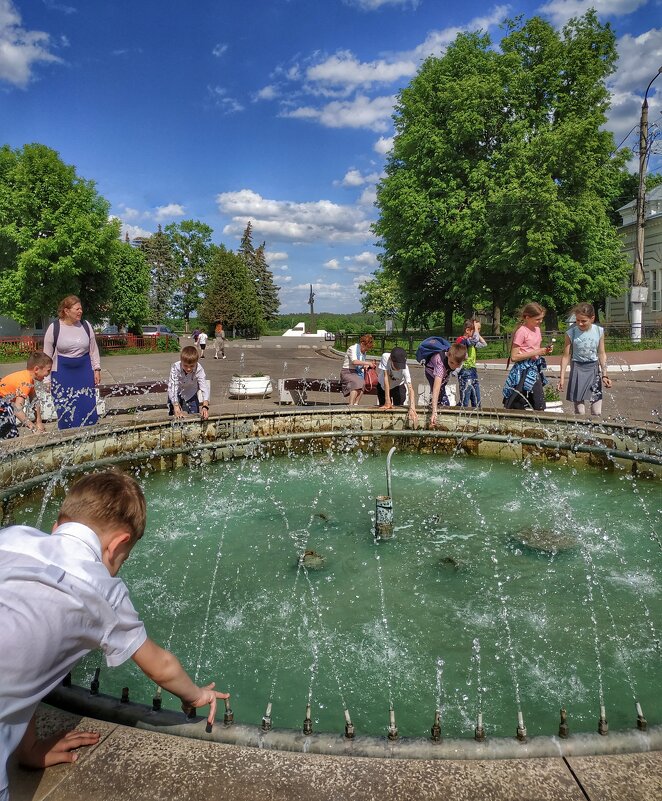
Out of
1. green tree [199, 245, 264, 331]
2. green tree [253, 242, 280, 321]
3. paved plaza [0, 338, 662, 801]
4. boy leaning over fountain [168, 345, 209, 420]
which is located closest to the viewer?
paved plaza [0, 338, 662, 801]

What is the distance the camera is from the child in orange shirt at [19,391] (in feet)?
23.0

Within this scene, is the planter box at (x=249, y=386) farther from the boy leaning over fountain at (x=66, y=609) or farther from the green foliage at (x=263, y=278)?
the green foliage at (x=263, y=278)

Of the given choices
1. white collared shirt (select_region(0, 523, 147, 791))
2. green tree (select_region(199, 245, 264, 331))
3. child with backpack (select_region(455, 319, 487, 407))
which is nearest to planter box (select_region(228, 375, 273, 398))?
child with backpack (select_region(455, 319, 487, 407))


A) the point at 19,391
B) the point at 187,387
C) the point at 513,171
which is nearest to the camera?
the point at 19,391

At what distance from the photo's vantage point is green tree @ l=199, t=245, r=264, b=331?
65.7 metres

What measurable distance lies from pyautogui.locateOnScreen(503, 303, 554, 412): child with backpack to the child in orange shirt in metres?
5.87

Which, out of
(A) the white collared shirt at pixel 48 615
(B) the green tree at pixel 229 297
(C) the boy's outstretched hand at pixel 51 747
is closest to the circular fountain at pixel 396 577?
(C) the boy's outstretched hand at pixel 51 747

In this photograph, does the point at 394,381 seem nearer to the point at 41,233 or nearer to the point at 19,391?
the point at 19,391

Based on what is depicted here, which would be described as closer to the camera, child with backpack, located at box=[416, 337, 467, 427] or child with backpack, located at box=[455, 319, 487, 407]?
child with backpack, located at box=[416, 337, 467, 427]

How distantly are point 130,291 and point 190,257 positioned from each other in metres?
28.3

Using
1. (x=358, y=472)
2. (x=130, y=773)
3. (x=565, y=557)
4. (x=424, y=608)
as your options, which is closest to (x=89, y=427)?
(x=358, y=472)

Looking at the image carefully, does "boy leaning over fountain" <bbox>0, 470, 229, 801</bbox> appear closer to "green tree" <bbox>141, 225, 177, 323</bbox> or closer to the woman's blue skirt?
the woman's blue skirt

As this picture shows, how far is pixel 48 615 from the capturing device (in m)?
1.69

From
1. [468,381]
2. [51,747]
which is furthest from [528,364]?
[51,747]
